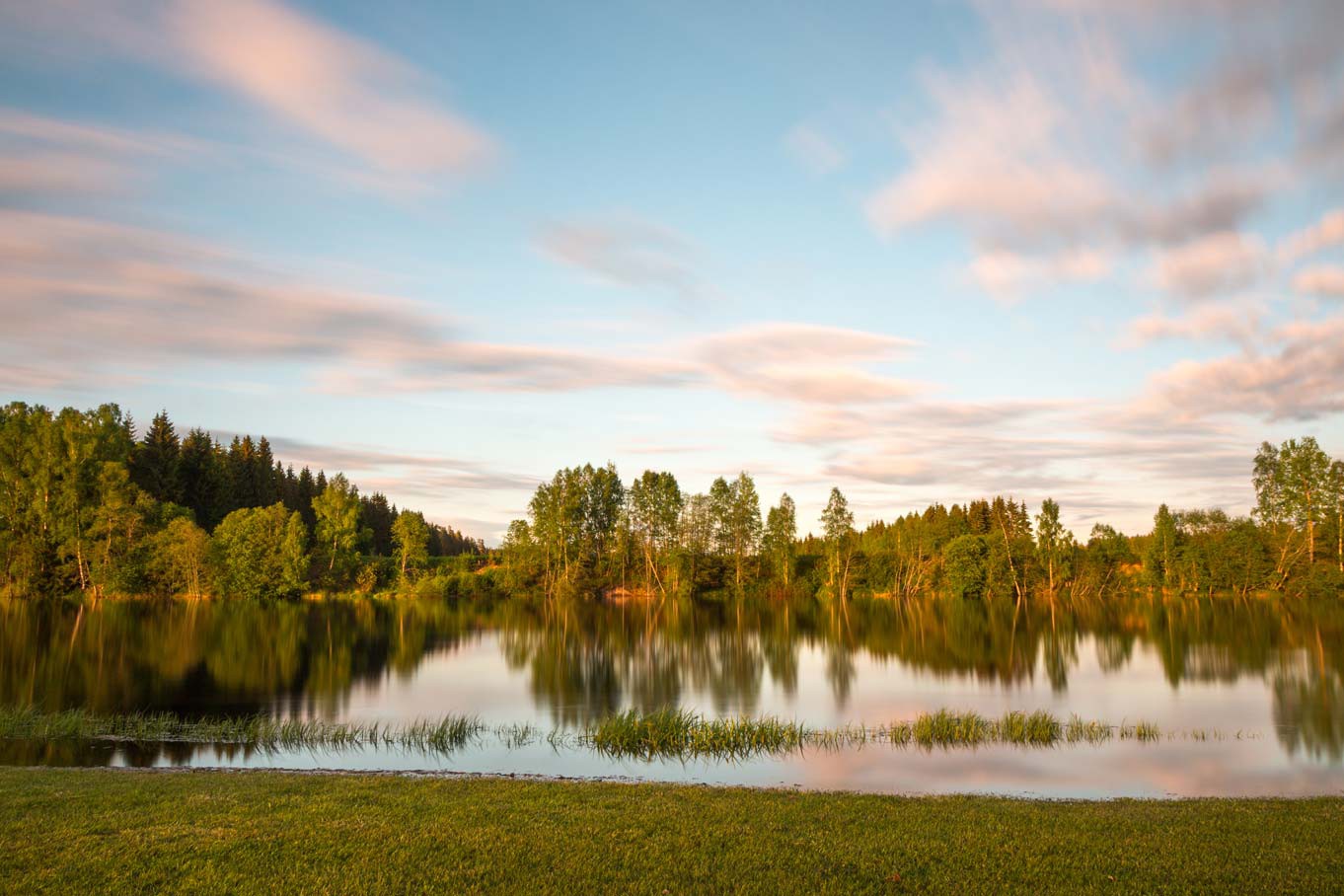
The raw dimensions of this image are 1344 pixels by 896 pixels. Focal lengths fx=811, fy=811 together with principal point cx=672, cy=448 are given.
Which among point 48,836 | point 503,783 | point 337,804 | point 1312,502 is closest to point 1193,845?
point 503,783

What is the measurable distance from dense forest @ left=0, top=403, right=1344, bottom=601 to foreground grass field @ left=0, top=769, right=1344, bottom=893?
286ft

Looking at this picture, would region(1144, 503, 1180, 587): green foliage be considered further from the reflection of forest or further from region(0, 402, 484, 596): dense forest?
region(0, 402, 484, 596): dense forest

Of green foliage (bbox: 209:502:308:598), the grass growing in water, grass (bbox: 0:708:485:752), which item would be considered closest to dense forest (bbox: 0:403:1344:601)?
green foliage (bbox: 209:502:308:598)

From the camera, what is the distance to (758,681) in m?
37.3

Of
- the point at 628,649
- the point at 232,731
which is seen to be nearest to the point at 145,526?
the point at 628,649

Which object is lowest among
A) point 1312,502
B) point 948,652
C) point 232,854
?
point 948,652

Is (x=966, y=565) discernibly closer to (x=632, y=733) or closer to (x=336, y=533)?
(x=336, y=533)

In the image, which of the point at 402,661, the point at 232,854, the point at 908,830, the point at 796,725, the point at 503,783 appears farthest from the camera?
the point at 402,661

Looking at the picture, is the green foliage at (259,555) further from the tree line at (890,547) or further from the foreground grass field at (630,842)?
the foreground grass field at (630,842)

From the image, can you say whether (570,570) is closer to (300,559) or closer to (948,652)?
(300,559)

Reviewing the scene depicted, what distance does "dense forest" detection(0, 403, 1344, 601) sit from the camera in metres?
85.8

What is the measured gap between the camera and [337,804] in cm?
1283

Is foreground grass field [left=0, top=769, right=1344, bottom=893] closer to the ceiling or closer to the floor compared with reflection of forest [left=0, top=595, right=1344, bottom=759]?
closer to the ceiling

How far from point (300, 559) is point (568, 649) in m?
57.4
